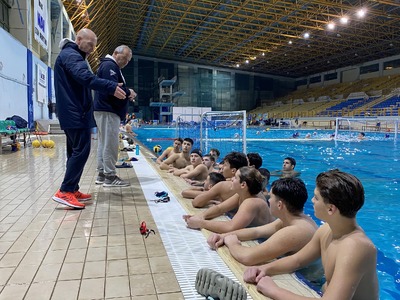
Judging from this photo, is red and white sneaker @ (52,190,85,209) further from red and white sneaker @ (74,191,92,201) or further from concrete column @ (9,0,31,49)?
concrete column @ (9,0,31,49)

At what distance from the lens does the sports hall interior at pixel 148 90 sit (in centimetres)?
213

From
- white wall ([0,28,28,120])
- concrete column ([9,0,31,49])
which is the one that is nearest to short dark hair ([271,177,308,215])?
white wall ([0,28,28,120])

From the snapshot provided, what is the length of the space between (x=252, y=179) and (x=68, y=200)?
188 cm

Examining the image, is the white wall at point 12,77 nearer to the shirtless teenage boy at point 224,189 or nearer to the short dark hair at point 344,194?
the shirtless teenage boy at point 224,189

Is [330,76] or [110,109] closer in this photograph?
[110,109]

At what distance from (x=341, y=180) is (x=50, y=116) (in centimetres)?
2109

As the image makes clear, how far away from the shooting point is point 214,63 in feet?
150

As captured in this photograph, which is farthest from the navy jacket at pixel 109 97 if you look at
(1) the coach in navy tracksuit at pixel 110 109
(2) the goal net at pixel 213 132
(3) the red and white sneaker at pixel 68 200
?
(2) the goal net at pixel 213 132

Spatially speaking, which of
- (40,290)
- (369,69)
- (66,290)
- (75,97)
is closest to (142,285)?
(66,290)

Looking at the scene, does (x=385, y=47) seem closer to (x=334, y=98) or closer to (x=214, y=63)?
(x=334, y=98)

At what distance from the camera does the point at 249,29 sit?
95.8ft

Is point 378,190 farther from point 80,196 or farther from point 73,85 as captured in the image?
point 73,85

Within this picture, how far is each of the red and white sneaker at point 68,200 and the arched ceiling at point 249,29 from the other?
2147 cm

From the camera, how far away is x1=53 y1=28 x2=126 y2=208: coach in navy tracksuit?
329 cm
